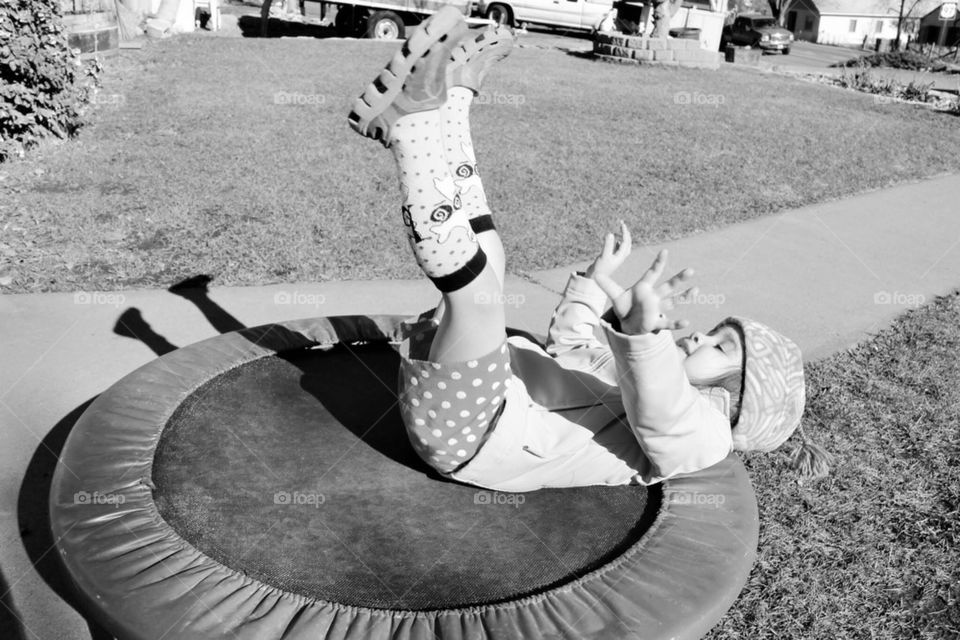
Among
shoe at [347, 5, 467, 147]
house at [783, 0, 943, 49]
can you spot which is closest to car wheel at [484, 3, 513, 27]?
shoe at [347, 5, 467, 147]

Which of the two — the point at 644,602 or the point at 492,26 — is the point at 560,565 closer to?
the point at 644,602

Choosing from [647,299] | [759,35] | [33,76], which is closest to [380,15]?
[33,76]

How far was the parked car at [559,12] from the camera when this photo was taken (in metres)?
17.8

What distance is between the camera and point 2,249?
16.1ft

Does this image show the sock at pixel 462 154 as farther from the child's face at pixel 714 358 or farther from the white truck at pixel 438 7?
the white truck at pixel 438 7

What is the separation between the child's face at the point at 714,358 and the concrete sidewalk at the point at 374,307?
6.38 feet

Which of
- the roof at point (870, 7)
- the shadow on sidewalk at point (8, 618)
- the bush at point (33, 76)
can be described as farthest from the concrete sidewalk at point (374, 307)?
the roof at point (870, 7)

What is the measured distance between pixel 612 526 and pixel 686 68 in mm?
12339

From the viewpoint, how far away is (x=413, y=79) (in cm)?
208

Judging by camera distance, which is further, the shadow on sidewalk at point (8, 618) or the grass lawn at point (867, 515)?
the grass lawn at point (867, 515)

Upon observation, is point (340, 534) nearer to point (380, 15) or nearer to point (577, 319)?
point (577, 319)

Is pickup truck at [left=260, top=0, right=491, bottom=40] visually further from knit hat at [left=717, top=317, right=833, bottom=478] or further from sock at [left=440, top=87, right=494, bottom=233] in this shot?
knit hat at [left=717, top=317, right=833, bottom=478]

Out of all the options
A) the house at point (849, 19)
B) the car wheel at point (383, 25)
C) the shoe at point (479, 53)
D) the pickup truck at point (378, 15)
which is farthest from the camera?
the house at point (849, 19)

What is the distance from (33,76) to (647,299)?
638 centimetres
